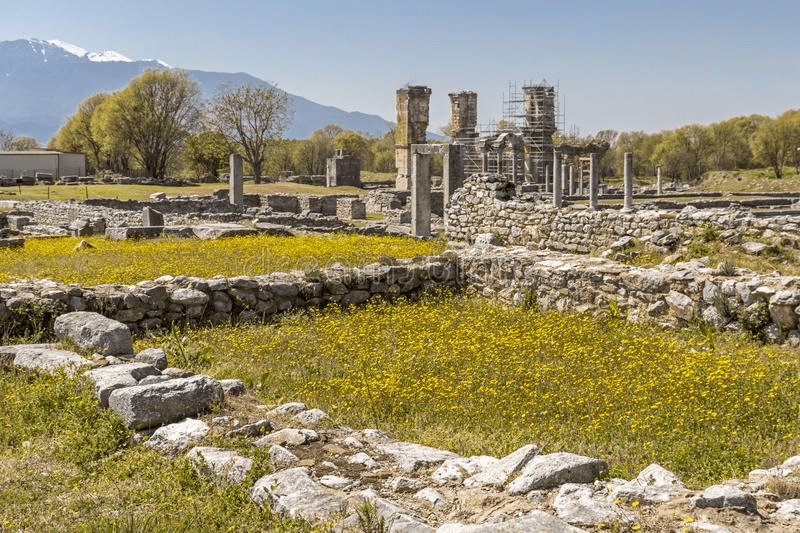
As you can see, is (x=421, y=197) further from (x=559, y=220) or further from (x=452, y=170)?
(x=452, y=170)

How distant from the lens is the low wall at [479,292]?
384 inches

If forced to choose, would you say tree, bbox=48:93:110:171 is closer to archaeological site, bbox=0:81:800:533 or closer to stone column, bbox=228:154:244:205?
stone column, bbox=228:154:244:205

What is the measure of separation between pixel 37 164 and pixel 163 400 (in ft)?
222

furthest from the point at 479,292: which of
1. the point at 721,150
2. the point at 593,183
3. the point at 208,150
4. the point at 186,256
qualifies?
the point at 721,150

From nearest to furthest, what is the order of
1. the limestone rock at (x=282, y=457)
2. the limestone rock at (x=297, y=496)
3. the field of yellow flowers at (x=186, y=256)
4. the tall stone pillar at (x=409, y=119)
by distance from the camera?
the limestone rock at (x=297, y=496)
the limestone rock at (x=282, y=457)
the field of yellow flowers at (x=186, y=256)
the tall stone pillar at (x=409, y=119)

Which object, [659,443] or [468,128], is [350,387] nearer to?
[659,443]

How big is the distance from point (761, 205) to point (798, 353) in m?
32.2

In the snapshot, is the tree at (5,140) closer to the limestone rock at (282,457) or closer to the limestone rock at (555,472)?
the limestone rock at (282,457)

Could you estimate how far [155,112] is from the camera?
2491 inches

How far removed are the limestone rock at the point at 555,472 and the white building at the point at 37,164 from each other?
66.6 metres

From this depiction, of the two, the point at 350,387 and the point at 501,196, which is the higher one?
the point at 501,196

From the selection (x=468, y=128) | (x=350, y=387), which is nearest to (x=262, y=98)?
(x=468, y=128)

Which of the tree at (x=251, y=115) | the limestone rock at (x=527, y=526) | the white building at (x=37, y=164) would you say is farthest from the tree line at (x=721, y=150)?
the limestone rock at (x=527, y=526)

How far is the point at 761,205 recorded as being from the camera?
124 feet
